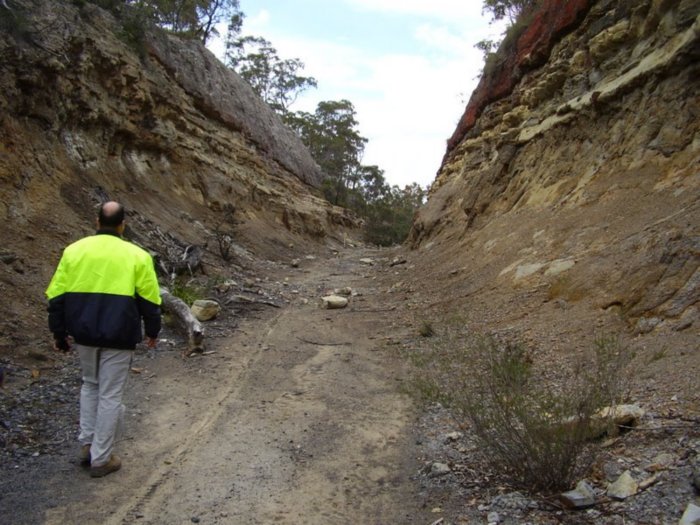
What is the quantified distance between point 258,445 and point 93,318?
1552 mm

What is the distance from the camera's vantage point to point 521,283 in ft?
24.8

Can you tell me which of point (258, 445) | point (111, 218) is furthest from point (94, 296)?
point (258, 445)

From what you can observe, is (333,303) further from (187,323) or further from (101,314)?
(101,314)

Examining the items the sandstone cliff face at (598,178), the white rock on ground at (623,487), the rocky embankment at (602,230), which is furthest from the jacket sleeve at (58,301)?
the sandstone cliff face at (598,178)

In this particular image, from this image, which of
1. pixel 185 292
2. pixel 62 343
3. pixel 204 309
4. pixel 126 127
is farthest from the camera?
pixel 126 127

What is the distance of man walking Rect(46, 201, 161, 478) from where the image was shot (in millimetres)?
3240

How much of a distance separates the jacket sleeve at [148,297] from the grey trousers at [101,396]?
23 centimetres

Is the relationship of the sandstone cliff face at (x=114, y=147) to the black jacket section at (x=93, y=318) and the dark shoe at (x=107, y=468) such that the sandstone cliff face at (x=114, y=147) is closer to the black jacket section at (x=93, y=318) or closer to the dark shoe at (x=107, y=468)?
the black jacket section at (x=93, y=318)

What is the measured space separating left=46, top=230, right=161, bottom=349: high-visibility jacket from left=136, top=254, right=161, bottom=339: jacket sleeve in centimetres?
7

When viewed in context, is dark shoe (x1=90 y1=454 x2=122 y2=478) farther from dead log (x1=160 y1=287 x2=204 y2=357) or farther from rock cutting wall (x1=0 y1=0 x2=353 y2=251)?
rock cutting wall (x1=0 y1=0 x2=353 y2=251)

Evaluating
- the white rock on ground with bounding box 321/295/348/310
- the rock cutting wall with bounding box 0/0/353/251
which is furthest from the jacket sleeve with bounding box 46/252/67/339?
the white rock on ground with bounding box 321/295/348/310

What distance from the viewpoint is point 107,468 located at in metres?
3.30

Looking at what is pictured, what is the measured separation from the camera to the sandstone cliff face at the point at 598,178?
5.50 meters

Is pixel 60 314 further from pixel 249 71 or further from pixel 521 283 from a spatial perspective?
pixel 249 71
